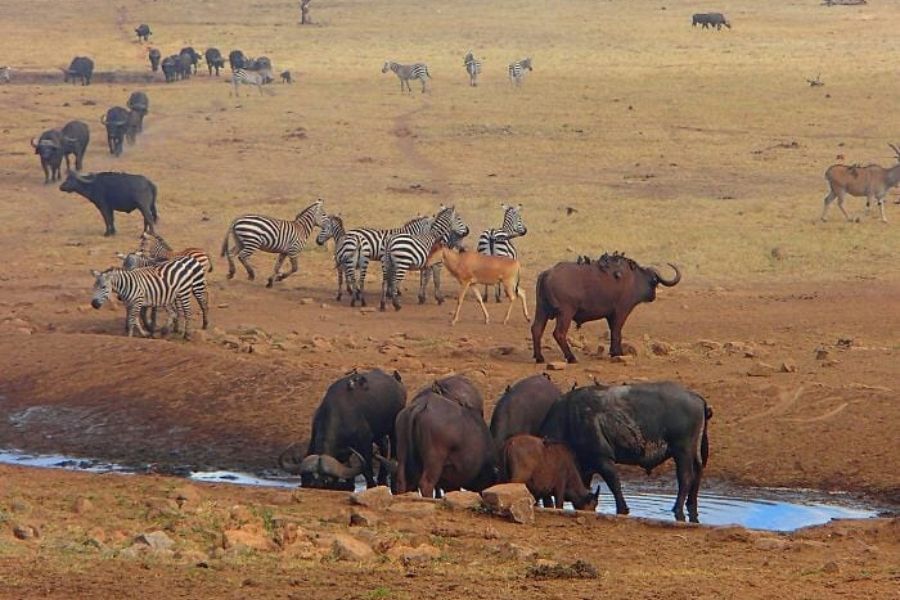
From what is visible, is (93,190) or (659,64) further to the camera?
(659,64)

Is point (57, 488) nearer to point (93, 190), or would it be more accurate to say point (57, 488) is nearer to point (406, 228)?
point (406, 228)

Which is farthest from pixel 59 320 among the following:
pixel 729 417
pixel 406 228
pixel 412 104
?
pixel 412 104

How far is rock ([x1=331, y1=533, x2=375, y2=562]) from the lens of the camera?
9594mm

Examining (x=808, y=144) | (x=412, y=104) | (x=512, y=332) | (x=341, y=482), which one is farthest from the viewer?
(x=412, y=104)

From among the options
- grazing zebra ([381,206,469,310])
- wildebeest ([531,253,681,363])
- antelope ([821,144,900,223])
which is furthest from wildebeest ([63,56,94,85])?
wildebeest ([531,253,681,363])

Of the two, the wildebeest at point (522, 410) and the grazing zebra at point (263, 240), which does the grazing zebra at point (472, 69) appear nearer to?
the grazing zebra at point (263, 240)

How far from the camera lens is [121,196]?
84.2 feet

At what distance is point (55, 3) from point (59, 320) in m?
52.7

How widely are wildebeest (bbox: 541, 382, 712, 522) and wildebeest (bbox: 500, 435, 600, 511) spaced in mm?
294

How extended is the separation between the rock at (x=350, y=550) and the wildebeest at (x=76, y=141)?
76.2 ft

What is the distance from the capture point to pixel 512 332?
19.0 meters

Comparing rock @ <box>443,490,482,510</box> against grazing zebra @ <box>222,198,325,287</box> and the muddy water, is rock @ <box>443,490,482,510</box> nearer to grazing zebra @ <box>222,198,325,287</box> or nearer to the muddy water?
the muddy water

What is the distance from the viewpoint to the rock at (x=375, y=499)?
11.1 metres

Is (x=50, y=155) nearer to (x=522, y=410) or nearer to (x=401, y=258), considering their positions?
(x=401, y=258)
